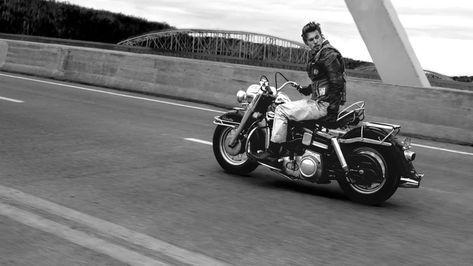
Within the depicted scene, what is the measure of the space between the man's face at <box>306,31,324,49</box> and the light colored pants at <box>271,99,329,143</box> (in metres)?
0.53

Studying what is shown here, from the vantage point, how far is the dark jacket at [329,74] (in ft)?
22.2

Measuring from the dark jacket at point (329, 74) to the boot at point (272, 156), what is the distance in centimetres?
61

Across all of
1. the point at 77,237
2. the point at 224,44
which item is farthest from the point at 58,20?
the point at 77,237

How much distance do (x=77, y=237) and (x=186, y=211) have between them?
1187mm

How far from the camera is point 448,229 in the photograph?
598 cm

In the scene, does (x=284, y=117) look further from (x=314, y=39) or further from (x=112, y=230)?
(x=112, y=230)

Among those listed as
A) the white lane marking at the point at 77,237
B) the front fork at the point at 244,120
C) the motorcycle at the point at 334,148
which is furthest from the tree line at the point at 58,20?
the white lane marking at the point at 77,237

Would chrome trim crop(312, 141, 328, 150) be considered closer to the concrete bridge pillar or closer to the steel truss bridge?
the concrete bridge pillar

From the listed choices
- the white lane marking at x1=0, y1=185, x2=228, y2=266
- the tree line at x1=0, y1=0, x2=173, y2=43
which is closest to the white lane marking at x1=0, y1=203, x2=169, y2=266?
the white lane marking at x1=0, y1=185, x2=228, y2=266

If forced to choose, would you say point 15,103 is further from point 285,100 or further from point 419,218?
point 419,218

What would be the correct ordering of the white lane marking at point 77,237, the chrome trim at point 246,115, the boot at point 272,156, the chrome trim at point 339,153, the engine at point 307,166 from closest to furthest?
the white lane marking at point 77,237, the chrome trim at point 339,153, the engine at point 307,166, the boot at point 272,156, the chrome trim at point 246,115

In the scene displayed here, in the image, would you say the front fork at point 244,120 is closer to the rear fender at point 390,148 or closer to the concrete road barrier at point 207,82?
the rear fender at point 390,148

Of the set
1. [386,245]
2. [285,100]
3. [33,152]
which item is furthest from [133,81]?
[386,245]

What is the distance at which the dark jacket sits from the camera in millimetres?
6770
